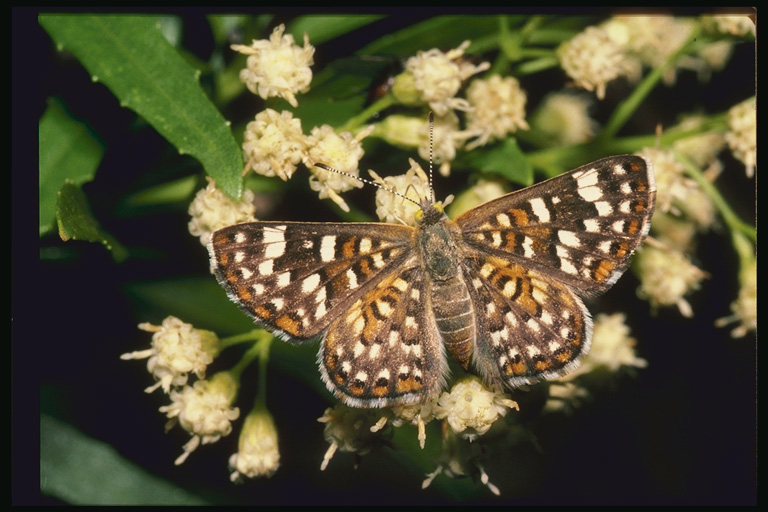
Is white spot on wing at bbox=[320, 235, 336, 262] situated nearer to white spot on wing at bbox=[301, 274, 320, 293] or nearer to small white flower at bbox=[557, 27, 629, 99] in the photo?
white spot on wing at bbox=[301, 274, 320, 293]

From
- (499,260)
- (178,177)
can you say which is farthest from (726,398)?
(178,177)

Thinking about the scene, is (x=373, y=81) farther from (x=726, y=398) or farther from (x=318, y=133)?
(x=726, y=398)

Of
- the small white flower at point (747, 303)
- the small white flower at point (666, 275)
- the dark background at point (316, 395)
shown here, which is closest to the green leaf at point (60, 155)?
the dark background at point (316, 395)

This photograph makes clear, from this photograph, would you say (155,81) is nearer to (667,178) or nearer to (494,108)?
(494,108)

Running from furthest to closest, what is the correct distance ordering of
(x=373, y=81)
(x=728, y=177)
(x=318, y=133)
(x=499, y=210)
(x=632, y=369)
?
(x=728, y=177)
(x=632, y=369)
(x=373, y=81)
(x=318, y=133)
(x=499, y=210)

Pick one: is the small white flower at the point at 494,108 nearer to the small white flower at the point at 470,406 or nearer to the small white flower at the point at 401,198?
the small white flower at the point at 401,198
